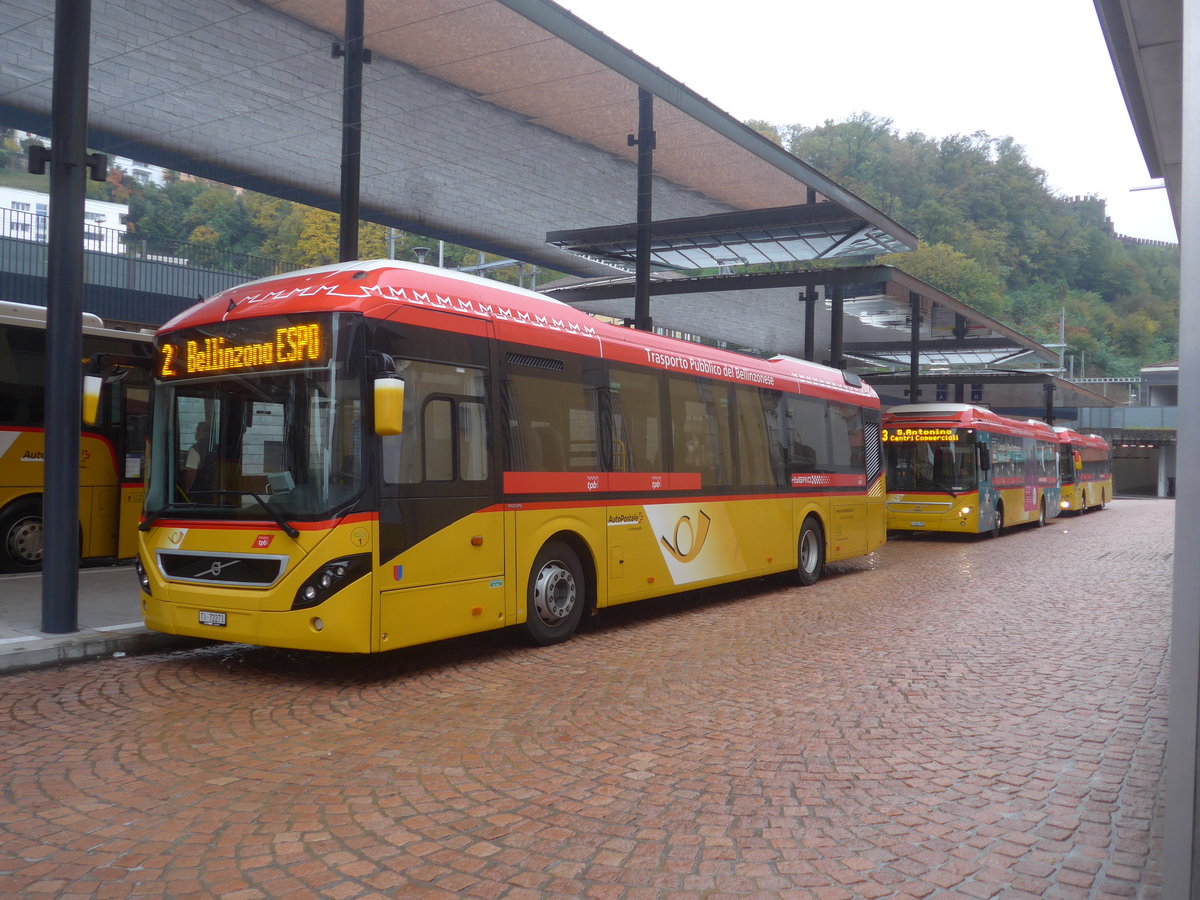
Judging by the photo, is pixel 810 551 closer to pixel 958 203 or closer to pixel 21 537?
pixel 21 537

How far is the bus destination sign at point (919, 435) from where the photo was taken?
842 inches

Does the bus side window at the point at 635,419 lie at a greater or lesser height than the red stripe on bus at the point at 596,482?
greater

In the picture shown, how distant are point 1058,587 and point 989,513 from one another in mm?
9547

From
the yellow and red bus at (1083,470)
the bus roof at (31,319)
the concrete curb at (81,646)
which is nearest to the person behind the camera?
the concrete curb at (81,646)

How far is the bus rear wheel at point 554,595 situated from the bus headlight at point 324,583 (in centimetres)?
206

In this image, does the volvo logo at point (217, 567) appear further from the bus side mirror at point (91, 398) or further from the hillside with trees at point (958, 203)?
the hillside with trees at point (958, 203)

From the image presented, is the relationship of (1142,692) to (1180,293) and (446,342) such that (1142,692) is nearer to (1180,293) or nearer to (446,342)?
(1180,293)

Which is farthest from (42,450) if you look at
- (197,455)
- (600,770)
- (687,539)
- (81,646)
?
(600,770)

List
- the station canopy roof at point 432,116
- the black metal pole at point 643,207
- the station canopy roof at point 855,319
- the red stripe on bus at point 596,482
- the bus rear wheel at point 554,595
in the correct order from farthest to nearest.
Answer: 1. the station canopy roof at point 855,319
2. the black metal pole at point 643,207
3. the station canopy roof at point 432,116
4. the bus rear wheel at point 554,595
5. the red stripe on bus at point 596,482

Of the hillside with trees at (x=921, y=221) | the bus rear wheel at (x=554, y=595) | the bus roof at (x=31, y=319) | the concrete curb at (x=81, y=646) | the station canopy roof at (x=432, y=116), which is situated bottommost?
the concrete curb at (x=81, y=646)

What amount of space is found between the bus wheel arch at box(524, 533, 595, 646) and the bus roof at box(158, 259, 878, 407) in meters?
1.90

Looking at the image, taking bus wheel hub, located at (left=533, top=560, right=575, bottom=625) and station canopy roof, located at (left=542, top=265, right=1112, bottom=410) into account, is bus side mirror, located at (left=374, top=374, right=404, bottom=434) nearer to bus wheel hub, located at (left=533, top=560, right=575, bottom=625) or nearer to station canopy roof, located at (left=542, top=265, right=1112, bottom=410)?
bus wheel hub, located at (left=533, top=560, right=575, bottom=625)

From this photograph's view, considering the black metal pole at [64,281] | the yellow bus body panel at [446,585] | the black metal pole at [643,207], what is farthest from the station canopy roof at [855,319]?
the yellow bus body panel at [446,585]

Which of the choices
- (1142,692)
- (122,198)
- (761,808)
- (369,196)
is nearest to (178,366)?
(761,808)
